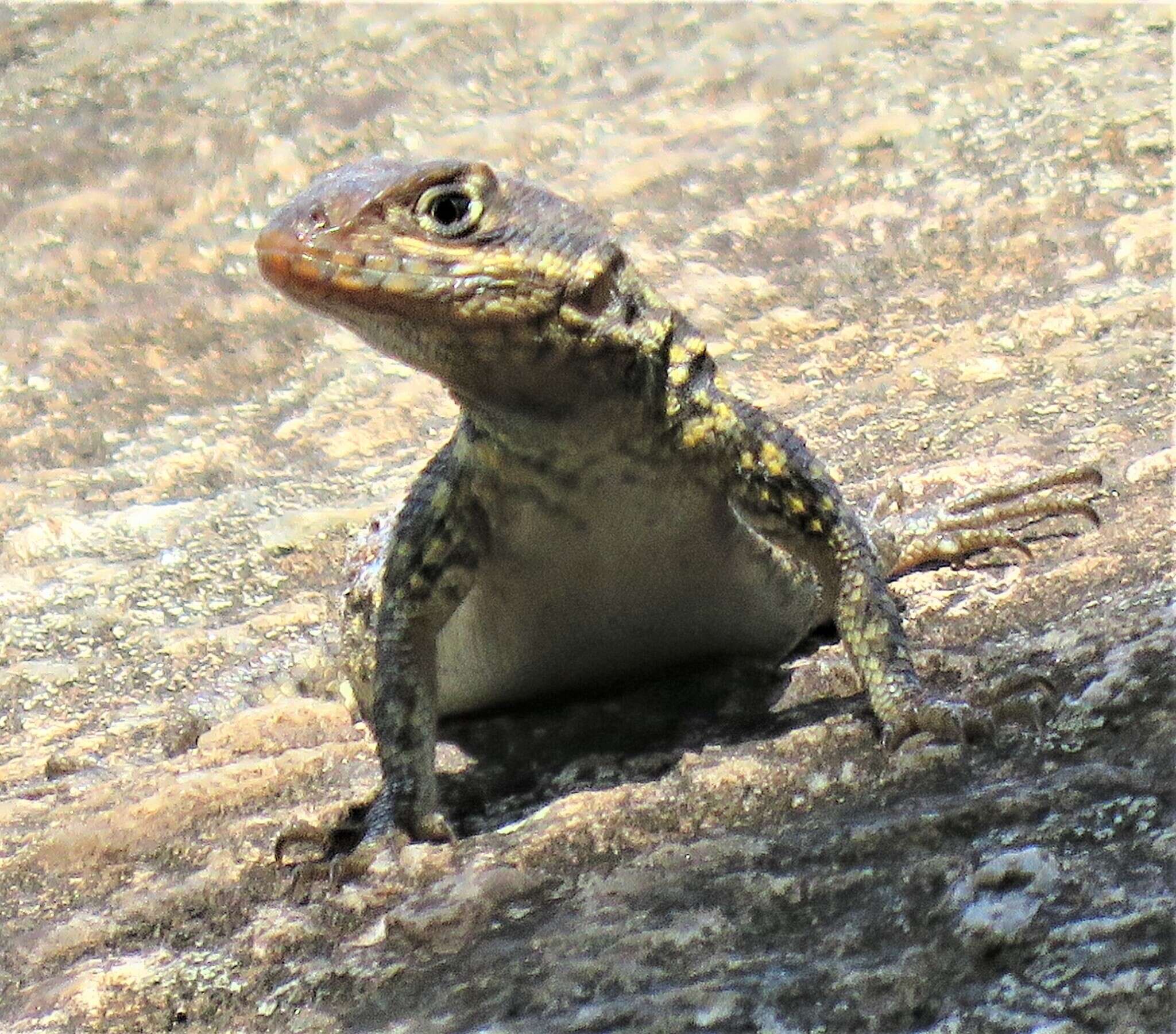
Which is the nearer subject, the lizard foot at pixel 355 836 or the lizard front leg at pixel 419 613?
the lizard foot at pixel 355 836

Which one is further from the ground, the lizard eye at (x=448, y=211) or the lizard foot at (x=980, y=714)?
the lizard eye at (x=448, y=211)

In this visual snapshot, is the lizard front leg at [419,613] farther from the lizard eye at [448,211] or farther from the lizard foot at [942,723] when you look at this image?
the lizard foot at [942,723]

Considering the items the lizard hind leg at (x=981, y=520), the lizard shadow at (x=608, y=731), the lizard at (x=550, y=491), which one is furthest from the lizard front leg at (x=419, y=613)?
the lizard hind leg at (x=981, y=520)

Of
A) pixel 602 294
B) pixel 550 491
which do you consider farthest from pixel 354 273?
pixel 550 491

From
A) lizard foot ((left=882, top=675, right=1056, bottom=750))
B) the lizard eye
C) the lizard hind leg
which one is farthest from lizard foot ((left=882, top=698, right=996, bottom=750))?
the lizard eye

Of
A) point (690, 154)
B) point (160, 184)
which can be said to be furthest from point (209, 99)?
point (690, 154)

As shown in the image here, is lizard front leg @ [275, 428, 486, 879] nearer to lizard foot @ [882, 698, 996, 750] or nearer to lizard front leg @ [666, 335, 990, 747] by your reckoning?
lizard front leg @ [666, 335, 990, 747]
